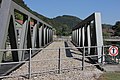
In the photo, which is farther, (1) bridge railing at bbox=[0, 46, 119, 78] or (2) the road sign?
(2) the road sign

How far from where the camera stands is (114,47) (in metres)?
12.8

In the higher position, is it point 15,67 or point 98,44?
point 98,44

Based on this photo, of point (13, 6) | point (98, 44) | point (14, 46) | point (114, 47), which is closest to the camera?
point (13, 6)

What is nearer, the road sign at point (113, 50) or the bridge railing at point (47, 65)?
the bridge railing at point (47, 65)

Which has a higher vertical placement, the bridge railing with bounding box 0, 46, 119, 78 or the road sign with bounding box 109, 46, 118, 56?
the road sign with bounding box 109, 46, 118, 56

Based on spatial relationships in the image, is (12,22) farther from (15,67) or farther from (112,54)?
(112,54)

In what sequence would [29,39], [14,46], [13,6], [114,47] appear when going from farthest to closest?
1. [29,39]
2. [114,47]
3. [14,46]
4. [13,6]

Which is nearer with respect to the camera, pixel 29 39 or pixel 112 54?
pixel 112 54

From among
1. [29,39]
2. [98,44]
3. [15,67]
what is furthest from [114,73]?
[29,39]

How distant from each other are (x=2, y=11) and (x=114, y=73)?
5.25 metres

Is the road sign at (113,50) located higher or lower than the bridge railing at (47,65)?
higher

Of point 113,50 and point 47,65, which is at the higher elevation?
point 113,50

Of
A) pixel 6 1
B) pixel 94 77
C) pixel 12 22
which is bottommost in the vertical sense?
pixel 94 77

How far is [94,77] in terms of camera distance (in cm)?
970
